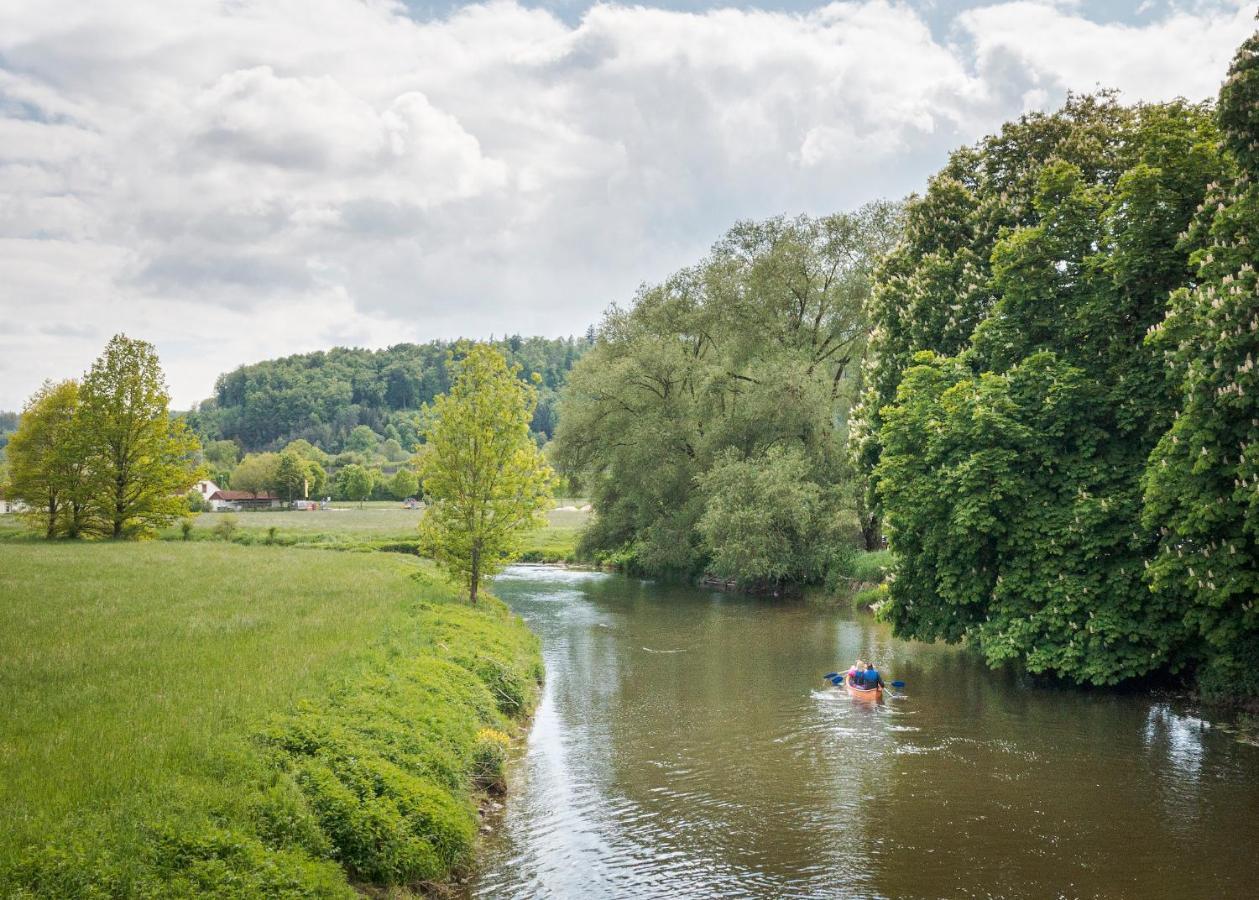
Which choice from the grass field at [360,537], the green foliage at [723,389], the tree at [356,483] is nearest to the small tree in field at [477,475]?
the green foliage at [723,389]

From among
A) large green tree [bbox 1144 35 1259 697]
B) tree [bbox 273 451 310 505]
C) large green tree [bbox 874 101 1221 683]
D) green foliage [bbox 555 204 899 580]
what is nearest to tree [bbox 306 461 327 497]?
tree [bbox 273 451 310 505]

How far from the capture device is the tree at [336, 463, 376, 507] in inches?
5507

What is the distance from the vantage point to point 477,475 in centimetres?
3169

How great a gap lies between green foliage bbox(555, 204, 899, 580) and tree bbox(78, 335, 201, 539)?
76.1 ft

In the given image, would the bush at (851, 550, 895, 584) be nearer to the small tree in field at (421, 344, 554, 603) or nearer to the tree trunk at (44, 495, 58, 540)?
the small tree in field at (421, 344, 554, 603)

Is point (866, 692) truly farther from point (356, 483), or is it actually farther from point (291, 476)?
point (291, 476)

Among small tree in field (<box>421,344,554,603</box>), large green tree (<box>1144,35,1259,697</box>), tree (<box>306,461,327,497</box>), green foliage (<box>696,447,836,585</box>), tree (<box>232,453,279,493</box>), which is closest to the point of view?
large green tree (<box>1144,35,1259,697</box>)

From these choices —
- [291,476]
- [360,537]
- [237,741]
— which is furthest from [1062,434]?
[291,476]

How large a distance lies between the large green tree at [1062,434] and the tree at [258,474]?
13265 cm

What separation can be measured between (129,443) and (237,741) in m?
46.1

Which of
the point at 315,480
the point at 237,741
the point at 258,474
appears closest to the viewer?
the point at 237,741

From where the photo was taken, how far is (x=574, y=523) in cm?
9206

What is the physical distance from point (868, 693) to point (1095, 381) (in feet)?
31.7

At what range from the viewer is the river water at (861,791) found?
1245 centimetres
